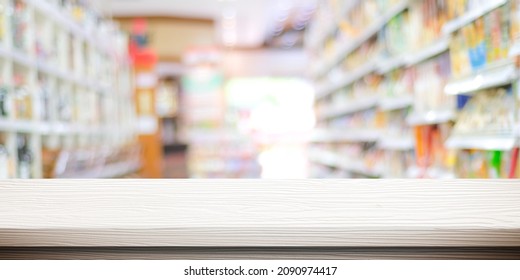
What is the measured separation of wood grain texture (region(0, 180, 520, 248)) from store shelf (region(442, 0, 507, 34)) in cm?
154

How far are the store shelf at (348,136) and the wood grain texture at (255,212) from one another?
442 cm

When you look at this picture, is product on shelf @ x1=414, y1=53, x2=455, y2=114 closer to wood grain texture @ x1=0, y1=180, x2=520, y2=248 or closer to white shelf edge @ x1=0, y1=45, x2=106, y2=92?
white shelf edge @ x1=0, y1=45, x2=106, y2=92

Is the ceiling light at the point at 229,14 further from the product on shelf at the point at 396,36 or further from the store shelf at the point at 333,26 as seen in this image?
the product on shelf at the point at 396,36

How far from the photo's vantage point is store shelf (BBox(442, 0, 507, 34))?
8.05 ft

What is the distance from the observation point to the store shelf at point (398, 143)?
4238mm

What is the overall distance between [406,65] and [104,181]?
3471mm

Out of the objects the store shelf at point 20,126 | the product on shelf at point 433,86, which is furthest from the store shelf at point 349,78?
the store shelf at point 20,126

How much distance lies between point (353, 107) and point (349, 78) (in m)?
0.37

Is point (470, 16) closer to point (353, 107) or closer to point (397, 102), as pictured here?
point (397, 102)

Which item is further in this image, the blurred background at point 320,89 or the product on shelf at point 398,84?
the product on shelf at point 398,84

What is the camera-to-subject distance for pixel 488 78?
2582 mm

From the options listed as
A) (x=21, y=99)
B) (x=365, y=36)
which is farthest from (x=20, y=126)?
(x=365, y=36)
